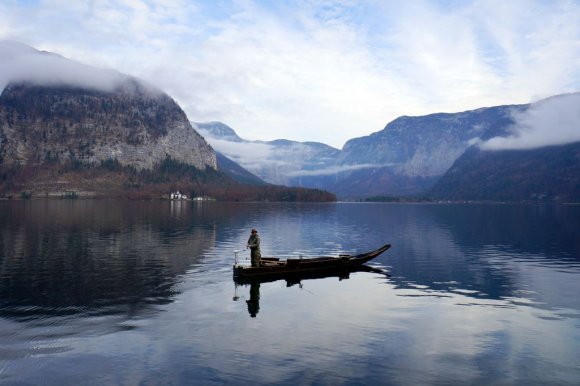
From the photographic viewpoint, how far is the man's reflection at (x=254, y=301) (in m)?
37.3

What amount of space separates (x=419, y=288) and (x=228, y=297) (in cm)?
1904

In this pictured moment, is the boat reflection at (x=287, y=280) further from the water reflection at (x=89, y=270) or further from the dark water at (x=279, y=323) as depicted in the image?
the water reflection at (x=89, y=270)

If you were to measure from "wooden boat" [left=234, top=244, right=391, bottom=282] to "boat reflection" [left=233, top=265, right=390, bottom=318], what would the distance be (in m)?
0.17

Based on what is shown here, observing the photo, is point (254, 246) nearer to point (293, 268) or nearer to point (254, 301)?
point (293, 268)

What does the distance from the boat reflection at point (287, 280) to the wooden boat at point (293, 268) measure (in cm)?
17

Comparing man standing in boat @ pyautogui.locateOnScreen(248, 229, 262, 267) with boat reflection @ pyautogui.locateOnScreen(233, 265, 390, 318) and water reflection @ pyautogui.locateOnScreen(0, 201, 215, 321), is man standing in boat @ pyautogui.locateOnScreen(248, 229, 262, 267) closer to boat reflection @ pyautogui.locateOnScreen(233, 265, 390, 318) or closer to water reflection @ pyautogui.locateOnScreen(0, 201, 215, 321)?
boat reflection @ pyautogui.locateOnScreen(233, 265, 390, 318)

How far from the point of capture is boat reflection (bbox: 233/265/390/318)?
131 feet

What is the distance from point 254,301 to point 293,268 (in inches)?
497

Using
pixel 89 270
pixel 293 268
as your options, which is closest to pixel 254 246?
pixel 293 268

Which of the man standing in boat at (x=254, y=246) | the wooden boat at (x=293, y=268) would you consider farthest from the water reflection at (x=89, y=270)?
the man standing in boat at (x=254, y=246)

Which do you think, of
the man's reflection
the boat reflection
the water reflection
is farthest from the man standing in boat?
the water reflection

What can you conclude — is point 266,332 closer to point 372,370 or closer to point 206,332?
point 206,332

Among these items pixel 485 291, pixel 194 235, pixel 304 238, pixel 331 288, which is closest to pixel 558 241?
pixel 304 238

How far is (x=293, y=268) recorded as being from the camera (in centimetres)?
5322
